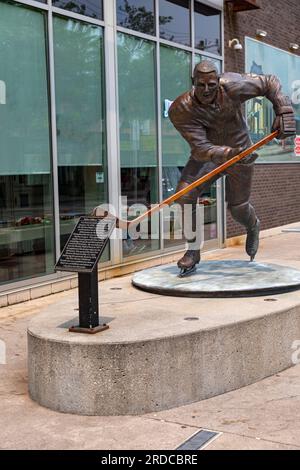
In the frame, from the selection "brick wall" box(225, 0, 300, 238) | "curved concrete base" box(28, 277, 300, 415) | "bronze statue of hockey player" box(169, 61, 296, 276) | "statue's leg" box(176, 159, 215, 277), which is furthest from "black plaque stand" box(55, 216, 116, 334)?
"brick wall" box(225, 0, 300, 238)

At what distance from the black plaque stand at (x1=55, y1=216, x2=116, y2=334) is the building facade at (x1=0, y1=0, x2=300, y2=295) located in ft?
10.8

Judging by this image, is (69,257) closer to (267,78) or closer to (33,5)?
(267,78)

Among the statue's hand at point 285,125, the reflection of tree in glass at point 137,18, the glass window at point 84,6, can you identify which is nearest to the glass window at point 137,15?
the reflection of tree in glass at point 137,18

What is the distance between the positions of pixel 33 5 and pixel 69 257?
15.1 ft

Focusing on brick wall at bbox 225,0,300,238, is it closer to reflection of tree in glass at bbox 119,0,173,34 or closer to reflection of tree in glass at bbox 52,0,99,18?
reflection of tree in glass at bbox 119,0,173,34

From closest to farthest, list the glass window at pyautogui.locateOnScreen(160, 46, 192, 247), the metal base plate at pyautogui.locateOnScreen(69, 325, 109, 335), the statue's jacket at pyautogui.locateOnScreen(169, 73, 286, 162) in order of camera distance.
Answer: the metal base plate at pyautogui.locateOnScreen(69, 325, 109, 335) → the statue's jacket at pyautogui.locateOnScreen(169, 73, 286, 162) → the glass window at pyautogui.locateOnScreen(160, 46, 192, 247)

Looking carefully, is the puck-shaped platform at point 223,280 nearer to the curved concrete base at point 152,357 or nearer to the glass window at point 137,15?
the curved concrete base at point 152,357

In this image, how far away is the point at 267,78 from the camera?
614 centimetres

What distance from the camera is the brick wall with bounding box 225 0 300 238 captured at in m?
12.7

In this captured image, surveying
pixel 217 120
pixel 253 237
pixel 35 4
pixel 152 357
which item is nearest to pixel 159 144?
pixel 35 4

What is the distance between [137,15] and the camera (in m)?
10.1

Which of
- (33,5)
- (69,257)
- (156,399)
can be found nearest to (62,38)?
(33,5)

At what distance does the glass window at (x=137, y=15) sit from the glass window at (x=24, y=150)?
173cm

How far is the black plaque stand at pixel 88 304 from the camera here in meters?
4.62
